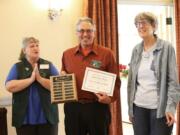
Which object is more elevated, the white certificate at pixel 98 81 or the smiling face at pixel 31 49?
the smiling face at pixel 31 49

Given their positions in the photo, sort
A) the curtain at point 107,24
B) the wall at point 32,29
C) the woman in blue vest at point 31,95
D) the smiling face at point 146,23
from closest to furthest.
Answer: the smiling face at point 146,23, the woman in blue vest at point 31,95, the wall at point 32,29, the curtain at point 107,24

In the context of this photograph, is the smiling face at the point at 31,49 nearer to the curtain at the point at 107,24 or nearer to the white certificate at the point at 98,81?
the white certificate at the point at 98,81

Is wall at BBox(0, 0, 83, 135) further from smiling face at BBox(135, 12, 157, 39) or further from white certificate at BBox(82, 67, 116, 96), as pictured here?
smiling face at BBox(135, 12, 157, 39)

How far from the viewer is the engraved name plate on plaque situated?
229 cm

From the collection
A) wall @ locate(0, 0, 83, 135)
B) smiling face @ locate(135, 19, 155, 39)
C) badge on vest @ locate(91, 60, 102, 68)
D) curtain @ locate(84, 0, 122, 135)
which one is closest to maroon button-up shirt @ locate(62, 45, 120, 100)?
badge on vest @ locate(91, 60, 102, 68)

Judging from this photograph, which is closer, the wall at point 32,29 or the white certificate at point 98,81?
the white certificate at point 98,81

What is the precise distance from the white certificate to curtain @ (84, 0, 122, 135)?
1695 mm

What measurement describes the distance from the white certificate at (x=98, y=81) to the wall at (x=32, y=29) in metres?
1.60

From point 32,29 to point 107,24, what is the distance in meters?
0.99

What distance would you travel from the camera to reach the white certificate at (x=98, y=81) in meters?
2.31

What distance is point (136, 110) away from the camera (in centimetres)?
235

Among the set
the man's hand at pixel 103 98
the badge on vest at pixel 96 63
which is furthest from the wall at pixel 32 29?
the man's hand at pixel 103 98

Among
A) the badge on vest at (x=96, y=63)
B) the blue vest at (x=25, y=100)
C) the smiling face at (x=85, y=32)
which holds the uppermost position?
the smiling face at (x=85, y=32)

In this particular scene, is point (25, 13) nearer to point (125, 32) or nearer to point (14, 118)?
point (14, 118)
